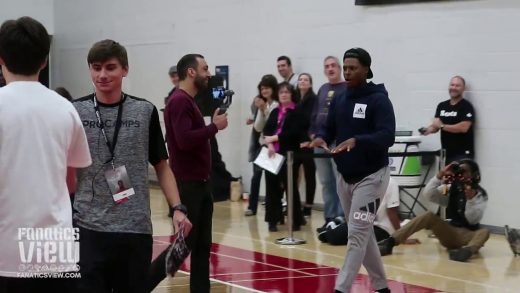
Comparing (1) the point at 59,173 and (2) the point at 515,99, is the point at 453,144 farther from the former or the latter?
(1) the point at 59,173

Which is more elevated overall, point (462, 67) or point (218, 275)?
point (462, 67)

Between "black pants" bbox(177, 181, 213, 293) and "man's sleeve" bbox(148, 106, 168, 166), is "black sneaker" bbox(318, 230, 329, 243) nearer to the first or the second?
"black pants" bbox(177, 181, 213, 293)

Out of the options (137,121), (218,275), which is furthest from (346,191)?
(137,121)

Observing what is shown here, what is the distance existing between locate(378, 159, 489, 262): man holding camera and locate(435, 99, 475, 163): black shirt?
184cm

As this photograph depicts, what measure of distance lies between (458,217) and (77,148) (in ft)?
Result: 23.7

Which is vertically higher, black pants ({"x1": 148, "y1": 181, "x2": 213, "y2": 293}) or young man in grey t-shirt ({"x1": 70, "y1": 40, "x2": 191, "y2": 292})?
young man in grey t-shirt ({"x1": 70, "y1": 40, "x2": 191, "y2": 292})

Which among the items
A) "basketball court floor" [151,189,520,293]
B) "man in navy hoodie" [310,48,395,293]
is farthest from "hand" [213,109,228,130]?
"basketball court floor" [151,189,520,293]

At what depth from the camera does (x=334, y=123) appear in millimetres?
7410

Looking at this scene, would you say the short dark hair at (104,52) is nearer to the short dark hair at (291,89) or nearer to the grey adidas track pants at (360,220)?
the grey adidas track pants at (360,220)

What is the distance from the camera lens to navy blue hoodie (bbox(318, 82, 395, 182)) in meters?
6.94

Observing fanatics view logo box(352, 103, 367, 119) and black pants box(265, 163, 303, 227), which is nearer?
fanatics view logo box(352, 103, 367, 119)

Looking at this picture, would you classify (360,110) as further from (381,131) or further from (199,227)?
(199,227)

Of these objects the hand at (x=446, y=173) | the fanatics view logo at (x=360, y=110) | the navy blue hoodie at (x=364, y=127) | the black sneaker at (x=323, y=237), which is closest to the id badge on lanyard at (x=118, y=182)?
the navy blue hoodie at (x=364, y=127)

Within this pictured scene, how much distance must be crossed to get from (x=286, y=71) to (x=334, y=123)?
272 inches
